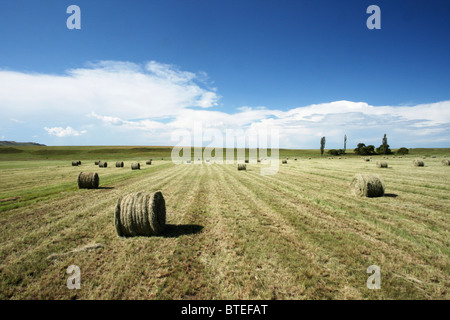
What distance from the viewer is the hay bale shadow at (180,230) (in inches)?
307

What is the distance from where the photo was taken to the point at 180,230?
26.8 feet

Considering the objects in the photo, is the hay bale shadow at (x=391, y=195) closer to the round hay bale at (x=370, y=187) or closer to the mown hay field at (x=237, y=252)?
the round hay bale at (x=370, y=187)

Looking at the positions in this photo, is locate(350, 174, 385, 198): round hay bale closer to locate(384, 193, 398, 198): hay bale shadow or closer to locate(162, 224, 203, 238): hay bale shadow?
locate(384, 193, 398, 198): hay bale shadow

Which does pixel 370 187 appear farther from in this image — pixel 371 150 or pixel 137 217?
pixel 371 150

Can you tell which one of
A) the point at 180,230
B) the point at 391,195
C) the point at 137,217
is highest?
the point at 137,217

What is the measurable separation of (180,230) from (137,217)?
173cm

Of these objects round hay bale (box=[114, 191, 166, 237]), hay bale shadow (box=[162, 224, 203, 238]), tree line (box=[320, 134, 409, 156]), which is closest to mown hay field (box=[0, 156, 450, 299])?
hay bale shadow (box=[162, 224, 203, 238])

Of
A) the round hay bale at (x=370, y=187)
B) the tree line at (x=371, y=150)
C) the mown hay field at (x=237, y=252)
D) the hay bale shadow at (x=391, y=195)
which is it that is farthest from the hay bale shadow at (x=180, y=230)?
the tree line at (x=371, y=150)

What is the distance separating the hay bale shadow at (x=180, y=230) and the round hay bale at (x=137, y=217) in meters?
0.47

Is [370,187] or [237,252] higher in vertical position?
[370,187]

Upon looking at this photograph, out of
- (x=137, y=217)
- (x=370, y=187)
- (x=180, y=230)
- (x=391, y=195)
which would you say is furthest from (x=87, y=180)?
(x=391, y=195)

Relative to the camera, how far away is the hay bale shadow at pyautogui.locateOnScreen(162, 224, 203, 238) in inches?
307

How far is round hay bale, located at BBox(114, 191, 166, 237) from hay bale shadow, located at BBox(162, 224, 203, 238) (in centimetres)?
47
